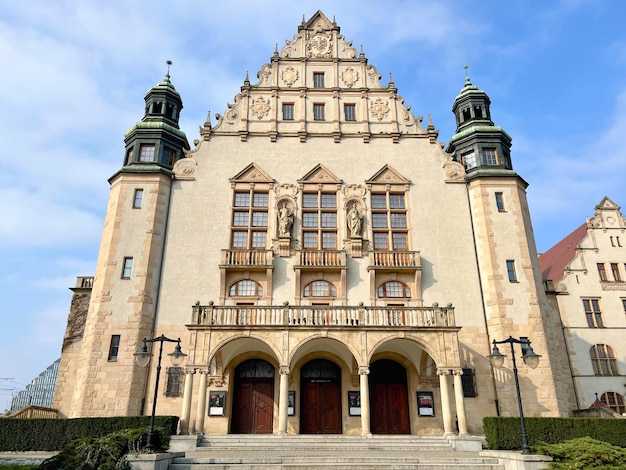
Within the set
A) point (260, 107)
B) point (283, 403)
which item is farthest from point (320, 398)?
point (260, 107)

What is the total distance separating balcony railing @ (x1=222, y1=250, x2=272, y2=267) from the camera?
21688 mm

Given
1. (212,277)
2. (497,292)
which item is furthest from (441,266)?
(212,277)

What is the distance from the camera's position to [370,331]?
61.1 ft

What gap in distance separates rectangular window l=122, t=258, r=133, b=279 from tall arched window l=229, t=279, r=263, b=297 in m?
4.63

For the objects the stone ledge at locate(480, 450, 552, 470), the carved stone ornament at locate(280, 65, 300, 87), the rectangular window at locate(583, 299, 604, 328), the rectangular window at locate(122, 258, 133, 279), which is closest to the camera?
the stone ledge at locate(480, 450, 552, 470)

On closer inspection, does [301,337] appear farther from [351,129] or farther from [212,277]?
[351,129]

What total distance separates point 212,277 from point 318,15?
16.9 metres

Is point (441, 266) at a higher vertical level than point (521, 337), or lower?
higher

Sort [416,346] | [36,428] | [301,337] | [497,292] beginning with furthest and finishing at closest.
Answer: [497,292] → [416,346] → [301,337] → [36,428]

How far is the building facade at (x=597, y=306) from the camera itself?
80.0ft

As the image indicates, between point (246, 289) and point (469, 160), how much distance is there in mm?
13449

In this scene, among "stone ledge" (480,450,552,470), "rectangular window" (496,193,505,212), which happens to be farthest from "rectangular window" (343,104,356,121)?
"stone ledge" (480,450,552,470)

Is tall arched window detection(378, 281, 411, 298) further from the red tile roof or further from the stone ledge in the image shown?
the red tile roof

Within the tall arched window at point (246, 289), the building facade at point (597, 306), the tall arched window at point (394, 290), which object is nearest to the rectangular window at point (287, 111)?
the tall arched window at point (246, 289)
